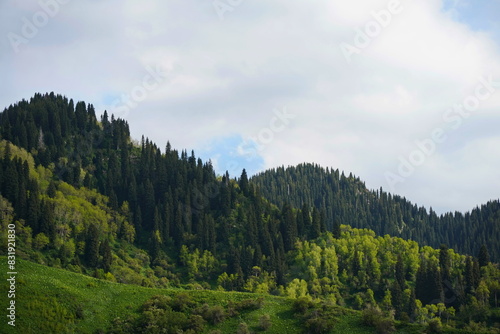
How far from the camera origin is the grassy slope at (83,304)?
106 metres

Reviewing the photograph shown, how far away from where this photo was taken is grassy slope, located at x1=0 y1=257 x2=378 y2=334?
106 metres

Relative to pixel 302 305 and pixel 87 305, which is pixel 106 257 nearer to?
pixel 87 305

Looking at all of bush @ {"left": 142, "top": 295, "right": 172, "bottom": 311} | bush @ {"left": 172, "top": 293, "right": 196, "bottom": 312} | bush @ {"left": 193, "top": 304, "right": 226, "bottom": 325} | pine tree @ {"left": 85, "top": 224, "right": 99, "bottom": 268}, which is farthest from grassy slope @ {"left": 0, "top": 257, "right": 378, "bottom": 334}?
pine tree @ {"left": 85, "top": 224, "right": 99, "bottom": 268}

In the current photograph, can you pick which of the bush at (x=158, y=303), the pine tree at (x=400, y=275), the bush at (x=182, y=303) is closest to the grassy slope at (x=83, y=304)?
the bush at (x=158, y=303)

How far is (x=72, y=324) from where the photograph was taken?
108812 mm

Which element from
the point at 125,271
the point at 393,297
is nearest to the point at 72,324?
the point at 125,271

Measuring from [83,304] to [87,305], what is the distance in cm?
109

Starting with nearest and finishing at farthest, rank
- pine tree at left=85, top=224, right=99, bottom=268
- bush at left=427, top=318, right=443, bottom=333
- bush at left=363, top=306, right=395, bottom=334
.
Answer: bush at left=427, top=318, right=443, bottom=333 < bush at left=363, top=306, right=395, bottom=334 < pine tree at left=85, top=224, right=99, bottom=268

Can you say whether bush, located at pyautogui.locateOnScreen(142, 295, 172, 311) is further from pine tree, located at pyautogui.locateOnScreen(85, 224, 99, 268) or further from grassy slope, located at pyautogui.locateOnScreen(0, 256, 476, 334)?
pine tree, located at pyautogui.locateOnScreen(85, 224, 99, 268)

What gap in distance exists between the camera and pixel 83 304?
11562 centimetres

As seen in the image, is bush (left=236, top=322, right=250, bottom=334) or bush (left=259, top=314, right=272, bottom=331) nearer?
bush (left=236, top=322, right=250, bottom=334)

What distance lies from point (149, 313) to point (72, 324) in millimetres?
15443

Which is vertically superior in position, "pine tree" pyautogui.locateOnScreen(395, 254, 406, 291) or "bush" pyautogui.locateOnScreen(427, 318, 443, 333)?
"pine tree" pyautogui.locateOnScreen(395, 254, 406, 291)

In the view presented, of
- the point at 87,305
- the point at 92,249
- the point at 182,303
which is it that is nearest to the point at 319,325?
the point at 182,303
